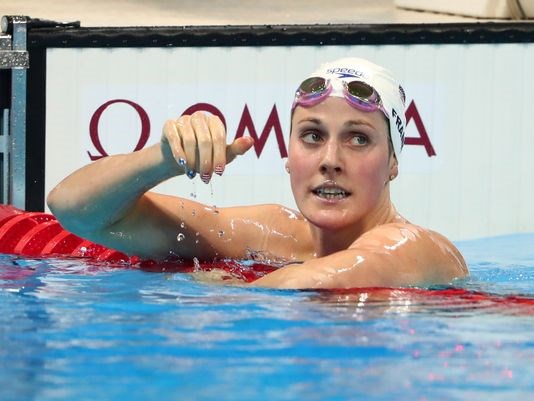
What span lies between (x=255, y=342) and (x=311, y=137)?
2.79 feet

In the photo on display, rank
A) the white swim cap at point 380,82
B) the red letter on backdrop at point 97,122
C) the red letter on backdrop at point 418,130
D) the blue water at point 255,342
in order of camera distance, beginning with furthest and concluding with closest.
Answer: the red letter on backdrop at point 97,122
the red letter on backdrop at point 418,130
the white swim cap at point 380,82
the blue water at point 255,342

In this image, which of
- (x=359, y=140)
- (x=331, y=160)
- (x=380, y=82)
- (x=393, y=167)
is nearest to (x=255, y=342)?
(x=331, y=160)

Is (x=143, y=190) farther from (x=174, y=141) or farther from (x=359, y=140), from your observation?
(x=359, y=140)

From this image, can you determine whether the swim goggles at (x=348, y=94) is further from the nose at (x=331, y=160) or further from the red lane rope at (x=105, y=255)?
the red lane rope at (x=105, y=255)

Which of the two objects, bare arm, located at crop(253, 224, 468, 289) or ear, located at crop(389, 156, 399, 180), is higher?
ear, located at crop(389, 156, 399, 180)

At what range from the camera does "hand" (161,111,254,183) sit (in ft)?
9.73

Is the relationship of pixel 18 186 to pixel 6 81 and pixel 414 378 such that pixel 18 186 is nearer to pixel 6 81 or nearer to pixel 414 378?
pixel 6 81

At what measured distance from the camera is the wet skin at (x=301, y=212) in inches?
119

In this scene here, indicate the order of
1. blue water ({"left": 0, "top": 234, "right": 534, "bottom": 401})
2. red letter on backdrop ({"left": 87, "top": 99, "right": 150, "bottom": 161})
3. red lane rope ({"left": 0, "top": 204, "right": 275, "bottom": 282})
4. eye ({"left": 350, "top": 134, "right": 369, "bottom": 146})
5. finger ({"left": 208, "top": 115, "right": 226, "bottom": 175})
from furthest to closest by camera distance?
1. red letter on backdrop ({"left": 87, "top": 99, "right": 150, "bottom": 161})
2. red lane rope ({"left": 0, "top": 204, "right": 275, "bottom": 282})
3. eye ({"left": 350, "top": 134, "right": 369, "bottom": 146})
4. finger ({"left": 208, "top": 115, "right": 226, "bottom": 175})
5. blue water ({"left": 0, "top": 234, "right": 534, "bottom": 401})

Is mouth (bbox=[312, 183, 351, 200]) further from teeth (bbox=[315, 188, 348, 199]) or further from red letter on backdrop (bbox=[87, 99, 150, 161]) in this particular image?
red letter on backdrop (bbox=[87, 99, 150, 161])

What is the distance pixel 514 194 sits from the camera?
6070 millimetres

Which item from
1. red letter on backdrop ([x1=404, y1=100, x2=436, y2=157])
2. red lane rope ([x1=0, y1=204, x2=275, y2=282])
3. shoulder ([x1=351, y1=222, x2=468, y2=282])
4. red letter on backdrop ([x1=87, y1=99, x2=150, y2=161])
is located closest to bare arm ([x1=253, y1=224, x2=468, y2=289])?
shoulder ([x1=351, y1=222, x2=468, y2=282])

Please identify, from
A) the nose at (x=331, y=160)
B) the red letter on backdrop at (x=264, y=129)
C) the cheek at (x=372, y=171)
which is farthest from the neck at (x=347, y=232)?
the red letter on backdrop at (x=264, y=129)

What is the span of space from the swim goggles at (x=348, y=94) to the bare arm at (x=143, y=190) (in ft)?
0.95
